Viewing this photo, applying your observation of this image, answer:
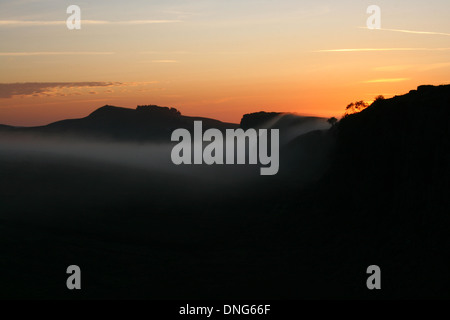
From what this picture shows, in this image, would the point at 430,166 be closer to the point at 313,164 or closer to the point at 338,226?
the point at 338,226

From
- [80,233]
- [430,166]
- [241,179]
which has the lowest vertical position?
[80,233]

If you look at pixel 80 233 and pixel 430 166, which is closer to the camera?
pixel 430 166

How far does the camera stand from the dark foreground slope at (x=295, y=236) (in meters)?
76.6

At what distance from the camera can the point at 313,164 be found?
6688 inches

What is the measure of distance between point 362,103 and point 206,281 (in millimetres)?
59993

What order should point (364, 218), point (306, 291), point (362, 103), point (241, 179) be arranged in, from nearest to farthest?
point (306, 291), point (364, 218), point (362, 103), point (241, 179)

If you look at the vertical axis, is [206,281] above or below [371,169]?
below

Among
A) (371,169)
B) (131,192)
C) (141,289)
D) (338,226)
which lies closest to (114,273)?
(141,289)

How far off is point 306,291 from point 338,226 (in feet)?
68.2

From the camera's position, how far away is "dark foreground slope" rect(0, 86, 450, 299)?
76.6m

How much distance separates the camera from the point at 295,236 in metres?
98.4
